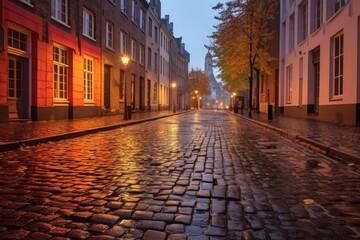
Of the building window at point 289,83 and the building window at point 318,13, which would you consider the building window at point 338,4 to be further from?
the building window at point 289,83

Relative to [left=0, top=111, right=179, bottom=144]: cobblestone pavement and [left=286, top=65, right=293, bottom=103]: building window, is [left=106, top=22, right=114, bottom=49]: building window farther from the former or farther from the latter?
[left=286, top=65, right=293, bottom=103]: building window

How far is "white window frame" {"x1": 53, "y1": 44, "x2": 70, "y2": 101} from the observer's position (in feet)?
53.7

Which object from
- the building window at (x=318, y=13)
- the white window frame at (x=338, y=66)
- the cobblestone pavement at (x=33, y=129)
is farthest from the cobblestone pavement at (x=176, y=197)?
the building window at (x=318, y=13)

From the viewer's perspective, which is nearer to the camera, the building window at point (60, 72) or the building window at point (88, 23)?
the building window at point (60, 72)

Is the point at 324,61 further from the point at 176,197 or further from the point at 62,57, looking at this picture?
the point at 176,197

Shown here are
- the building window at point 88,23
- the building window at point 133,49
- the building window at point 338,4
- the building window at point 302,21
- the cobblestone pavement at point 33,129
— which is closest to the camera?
the cobblestone pavement at point 33,129

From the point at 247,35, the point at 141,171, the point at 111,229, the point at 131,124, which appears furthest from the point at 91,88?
the point at 111,229

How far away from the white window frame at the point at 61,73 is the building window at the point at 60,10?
1359 mm

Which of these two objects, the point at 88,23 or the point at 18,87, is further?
the point at 88,23

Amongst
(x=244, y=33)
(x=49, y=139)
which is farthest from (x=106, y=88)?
(x=49, y=139)

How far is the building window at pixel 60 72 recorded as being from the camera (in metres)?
16.4

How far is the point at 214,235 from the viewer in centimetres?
277

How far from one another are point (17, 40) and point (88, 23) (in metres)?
7.05

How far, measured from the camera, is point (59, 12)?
1672 centimetres
